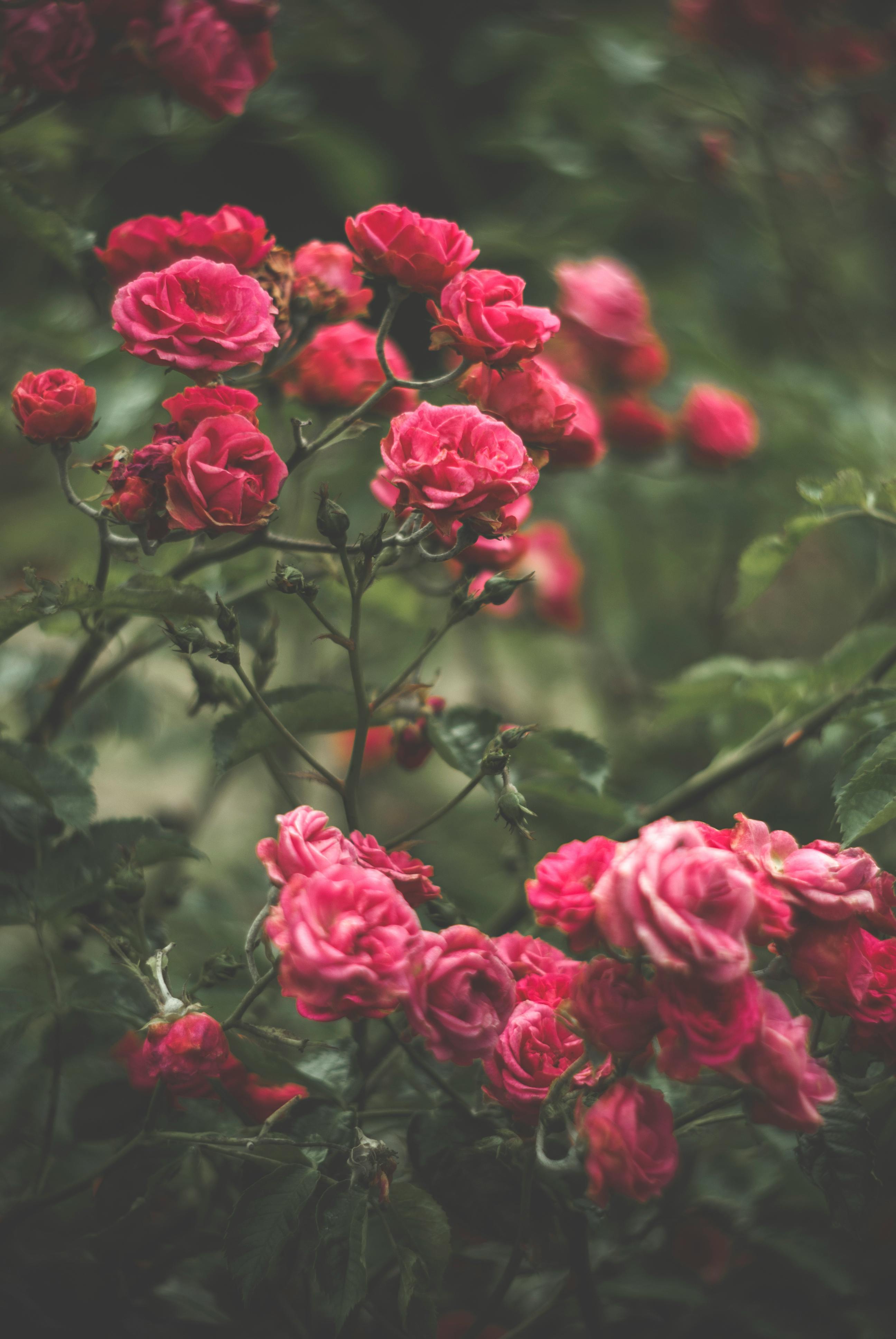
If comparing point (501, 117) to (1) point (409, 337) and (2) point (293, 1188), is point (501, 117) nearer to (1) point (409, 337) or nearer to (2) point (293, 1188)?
(1) point (409, 337)

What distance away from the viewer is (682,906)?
518mm

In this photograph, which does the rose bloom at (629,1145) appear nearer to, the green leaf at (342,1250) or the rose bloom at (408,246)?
the green leaf at (342,1250)

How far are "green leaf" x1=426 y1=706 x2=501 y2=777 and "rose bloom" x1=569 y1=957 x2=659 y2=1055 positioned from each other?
0.28 metres

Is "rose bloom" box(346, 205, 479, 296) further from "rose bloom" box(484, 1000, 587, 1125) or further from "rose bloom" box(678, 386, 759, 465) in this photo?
"rose bloom" box(678, 386, 759, 465)

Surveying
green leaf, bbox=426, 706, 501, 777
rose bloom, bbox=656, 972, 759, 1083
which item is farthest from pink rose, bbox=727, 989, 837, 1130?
green leaf, bbox=426, 706, 501, 777

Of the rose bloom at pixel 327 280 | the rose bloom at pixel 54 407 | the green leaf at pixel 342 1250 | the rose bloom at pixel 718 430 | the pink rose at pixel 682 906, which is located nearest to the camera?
the pink rose at pixel 682 906

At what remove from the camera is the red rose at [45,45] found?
34.9 inches

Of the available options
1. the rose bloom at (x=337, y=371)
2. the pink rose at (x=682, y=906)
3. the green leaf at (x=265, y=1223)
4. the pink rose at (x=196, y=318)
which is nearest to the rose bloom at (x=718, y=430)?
the rose bloom at (x=337, y=371)

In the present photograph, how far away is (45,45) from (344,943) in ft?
2.98

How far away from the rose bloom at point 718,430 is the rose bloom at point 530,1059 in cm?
116

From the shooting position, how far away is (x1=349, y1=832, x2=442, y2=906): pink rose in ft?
2.06

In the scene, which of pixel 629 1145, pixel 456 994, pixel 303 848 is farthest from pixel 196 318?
pixel 629 1145

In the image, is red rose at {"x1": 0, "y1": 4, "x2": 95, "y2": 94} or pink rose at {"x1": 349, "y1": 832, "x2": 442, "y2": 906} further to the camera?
red rose at {"x1": 0, "y1": 4, "x2": 95, "y2": 94}

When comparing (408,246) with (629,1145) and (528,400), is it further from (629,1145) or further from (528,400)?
(629,1145)
